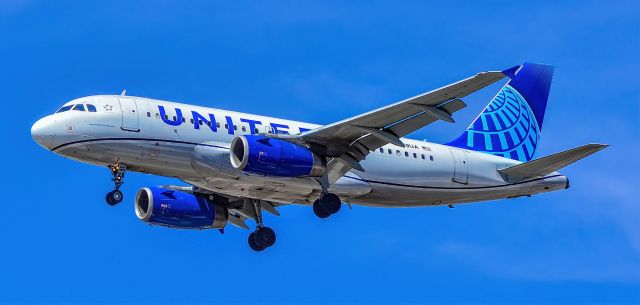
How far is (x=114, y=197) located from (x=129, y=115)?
108 inches

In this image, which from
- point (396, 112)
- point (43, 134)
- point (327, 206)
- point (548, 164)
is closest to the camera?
point (396, 112)

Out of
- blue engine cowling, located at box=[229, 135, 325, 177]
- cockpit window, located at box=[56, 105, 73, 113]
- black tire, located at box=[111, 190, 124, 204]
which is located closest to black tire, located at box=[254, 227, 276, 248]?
blue engine cowling, located at box=[229, 135, 325, 177]

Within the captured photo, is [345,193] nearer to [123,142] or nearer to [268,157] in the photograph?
[268,157]

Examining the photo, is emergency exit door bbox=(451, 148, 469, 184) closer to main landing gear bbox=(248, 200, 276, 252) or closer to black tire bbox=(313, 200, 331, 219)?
black tire bbox=(313, 200, 331, 219)

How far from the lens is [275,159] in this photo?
4325cm

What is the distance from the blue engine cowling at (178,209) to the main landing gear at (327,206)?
235 inches

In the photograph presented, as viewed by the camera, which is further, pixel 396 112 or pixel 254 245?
pixel 254 245

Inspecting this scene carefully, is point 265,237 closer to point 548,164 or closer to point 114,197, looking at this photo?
point 114,197

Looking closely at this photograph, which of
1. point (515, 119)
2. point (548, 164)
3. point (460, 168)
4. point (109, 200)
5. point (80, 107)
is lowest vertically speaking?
point (109, 200)

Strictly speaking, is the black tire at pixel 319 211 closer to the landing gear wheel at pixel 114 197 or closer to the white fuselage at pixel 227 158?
the white fuselage at pixel 227 158

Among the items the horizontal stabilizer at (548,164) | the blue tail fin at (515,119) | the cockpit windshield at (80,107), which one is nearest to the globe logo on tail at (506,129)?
the blue tail fin at (515,119)

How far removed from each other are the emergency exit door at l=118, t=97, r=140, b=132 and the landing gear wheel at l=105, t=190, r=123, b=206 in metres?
2.14

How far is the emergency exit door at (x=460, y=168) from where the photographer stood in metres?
48.6

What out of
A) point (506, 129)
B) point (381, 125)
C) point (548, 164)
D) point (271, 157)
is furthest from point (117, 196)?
point (506, 129)
